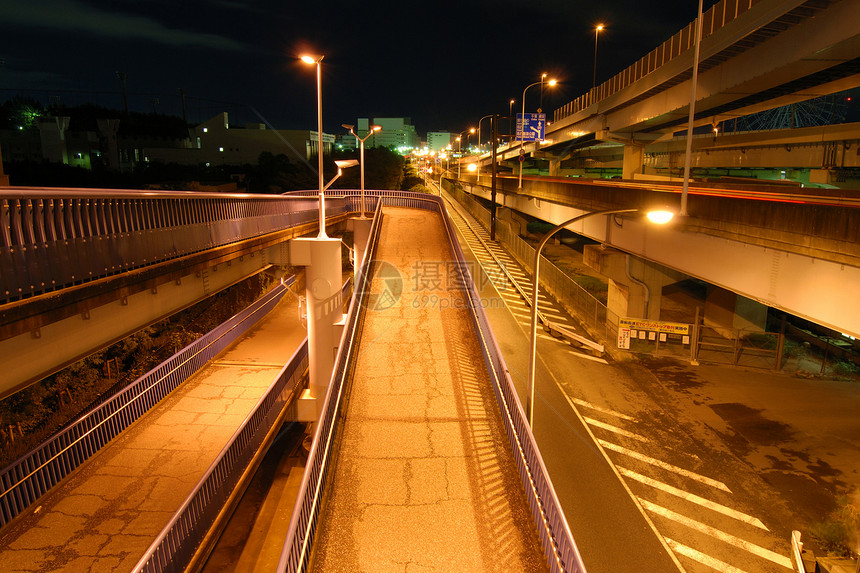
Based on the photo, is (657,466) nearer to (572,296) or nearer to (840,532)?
(840,532)

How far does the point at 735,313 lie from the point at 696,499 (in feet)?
45.9

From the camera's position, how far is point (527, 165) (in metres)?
111

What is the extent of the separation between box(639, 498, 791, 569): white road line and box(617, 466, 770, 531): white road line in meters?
0.71

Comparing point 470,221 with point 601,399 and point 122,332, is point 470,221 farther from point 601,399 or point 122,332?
point 122,332

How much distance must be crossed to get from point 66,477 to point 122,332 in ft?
16.4

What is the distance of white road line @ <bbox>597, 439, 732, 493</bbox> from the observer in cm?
1233

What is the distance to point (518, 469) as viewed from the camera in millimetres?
9445

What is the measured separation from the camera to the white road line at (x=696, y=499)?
11047 mm

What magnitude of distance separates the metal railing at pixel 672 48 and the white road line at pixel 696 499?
15.1 m

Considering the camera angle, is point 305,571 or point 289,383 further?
point 289,383

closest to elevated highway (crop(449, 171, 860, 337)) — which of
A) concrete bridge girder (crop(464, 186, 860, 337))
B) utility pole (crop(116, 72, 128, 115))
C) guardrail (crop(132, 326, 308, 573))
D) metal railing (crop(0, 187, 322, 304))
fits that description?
concrete bridge girder (crop(464, 186, 860, 337))

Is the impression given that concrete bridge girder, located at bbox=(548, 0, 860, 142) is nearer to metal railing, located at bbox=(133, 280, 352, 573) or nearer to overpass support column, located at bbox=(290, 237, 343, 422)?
overpass support column, located at bbox=(290, 237, 343, 422)

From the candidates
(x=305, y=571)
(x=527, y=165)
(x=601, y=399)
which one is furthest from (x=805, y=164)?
(x=527, y=165)

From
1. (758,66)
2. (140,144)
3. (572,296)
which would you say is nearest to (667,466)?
(572,296)
